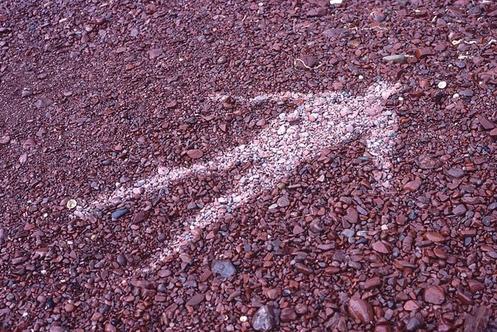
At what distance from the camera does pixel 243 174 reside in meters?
2.86

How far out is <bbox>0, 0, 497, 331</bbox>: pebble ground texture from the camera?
2332mm

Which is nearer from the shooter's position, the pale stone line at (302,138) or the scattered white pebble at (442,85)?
the pale stone line at (302,138)

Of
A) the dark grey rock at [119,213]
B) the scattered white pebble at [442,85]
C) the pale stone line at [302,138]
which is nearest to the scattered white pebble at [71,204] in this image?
the dark grey rock at [119,213]

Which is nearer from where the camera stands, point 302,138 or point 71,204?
point 71,204

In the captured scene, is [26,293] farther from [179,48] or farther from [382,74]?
[382,74]

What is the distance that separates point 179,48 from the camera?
3666 mm

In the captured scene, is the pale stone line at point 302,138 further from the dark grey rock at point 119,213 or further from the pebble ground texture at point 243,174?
the dark grey rock at point 119,213

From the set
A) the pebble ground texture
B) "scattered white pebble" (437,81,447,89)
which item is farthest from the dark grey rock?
"scattered white pebble" (437,81,447,89)

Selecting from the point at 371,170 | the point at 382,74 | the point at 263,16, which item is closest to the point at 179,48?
the point at 263,16

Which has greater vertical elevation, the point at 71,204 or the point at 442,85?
the point at 71,204

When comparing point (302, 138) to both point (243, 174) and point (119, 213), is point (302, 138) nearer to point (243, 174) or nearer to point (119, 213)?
point (243, 174)

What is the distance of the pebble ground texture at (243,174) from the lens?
7.65 ft

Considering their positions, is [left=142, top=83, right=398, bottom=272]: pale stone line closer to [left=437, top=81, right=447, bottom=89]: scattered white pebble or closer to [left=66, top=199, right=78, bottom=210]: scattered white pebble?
Result: [left=437, top=81, right=447, bottom=89]: scattered white pebble

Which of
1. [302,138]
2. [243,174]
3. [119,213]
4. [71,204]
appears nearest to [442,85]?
[302,138]
